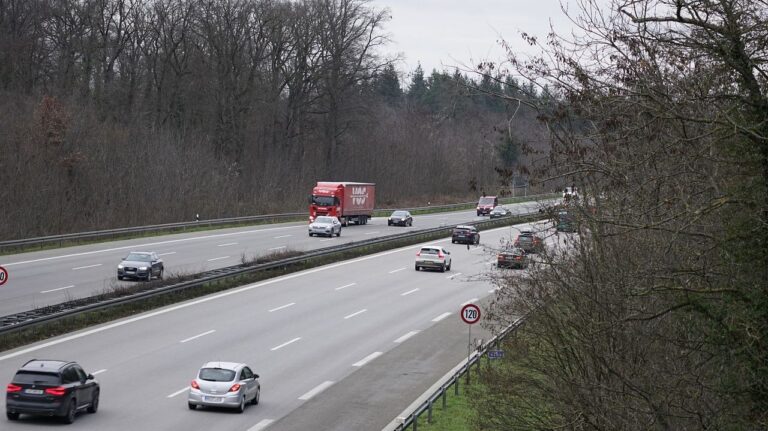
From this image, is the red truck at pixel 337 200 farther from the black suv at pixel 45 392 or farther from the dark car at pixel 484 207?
the black suv at pixel 45 392

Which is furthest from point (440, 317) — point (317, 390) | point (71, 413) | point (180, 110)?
point (180, 110)

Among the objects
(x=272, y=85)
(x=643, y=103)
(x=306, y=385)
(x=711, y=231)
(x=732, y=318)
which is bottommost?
(x=306, y=385)

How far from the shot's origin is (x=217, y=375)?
2264 cm

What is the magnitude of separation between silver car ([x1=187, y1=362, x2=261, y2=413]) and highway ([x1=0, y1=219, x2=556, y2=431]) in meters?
0.31

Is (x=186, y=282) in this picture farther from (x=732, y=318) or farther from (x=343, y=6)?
(x=343, y=6)

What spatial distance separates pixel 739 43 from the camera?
29.1ft

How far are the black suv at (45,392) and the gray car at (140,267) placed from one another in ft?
62.2

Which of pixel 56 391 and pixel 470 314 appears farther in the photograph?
pixel 470 314

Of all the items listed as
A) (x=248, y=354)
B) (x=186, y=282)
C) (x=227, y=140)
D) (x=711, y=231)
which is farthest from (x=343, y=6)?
(x=711, y=231)

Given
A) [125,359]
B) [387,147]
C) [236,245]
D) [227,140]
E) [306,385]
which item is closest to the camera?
[306,385]

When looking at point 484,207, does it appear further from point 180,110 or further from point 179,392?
point 179,392

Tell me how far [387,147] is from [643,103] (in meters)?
101

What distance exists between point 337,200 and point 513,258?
2149 inches

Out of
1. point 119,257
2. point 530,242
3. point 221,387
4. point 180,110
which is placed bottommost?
point 221,387
